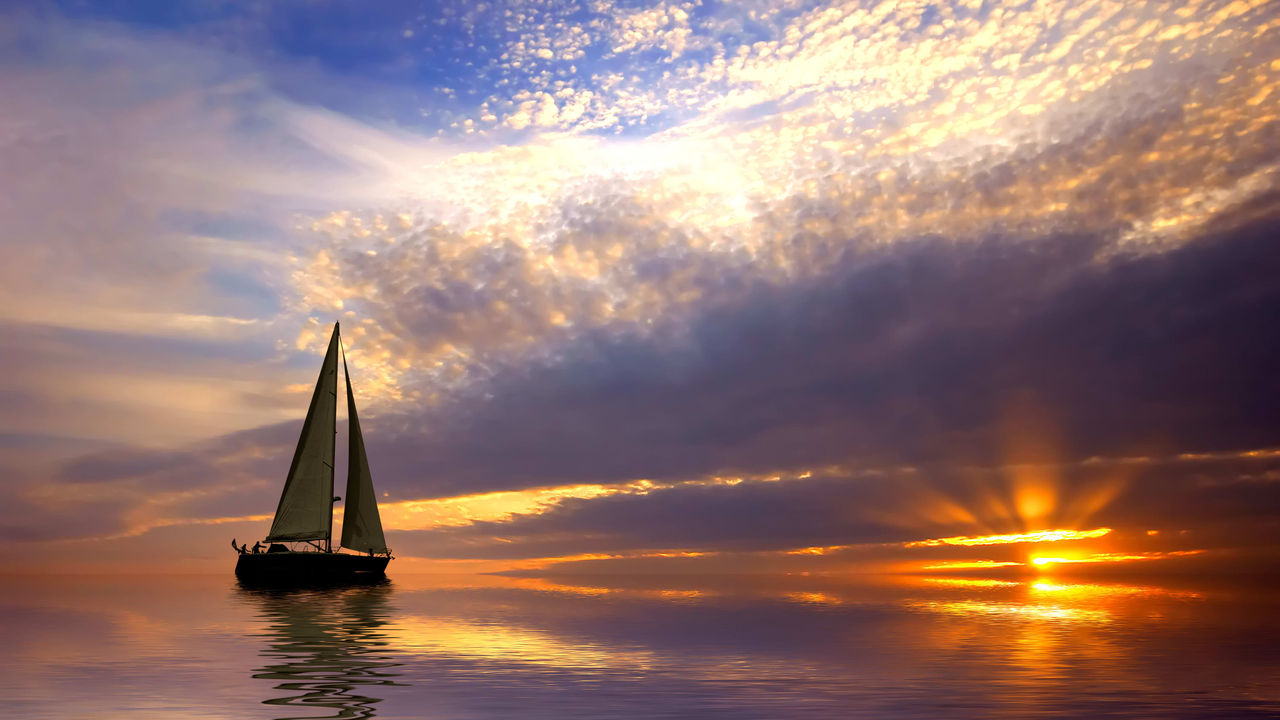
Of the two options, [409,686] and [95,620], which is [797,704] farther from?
[95,620]

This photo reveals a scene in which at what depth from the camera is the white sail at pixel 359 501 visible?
96188 mm

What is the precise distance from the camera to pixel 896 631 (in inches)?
2255

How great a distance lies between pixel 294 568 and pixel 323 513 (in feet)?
28.8

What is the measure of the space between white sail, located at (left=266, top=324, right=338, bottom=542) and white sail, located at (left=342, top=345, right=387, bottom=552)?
11.1 feet

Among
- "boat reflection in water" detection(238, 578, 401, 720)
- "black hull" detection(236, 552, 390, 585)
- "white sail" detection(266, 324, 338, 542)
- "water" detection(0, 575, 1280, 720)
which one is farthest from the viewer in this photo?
"white sail" detection(266, 324, 338, 542)

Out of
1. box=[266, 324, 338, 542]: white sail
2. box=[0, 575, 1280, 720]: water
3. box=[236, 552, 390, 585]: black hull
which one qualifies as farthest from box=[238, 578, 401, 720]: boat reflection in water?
box=[266, 324, 338, 542]: white sail

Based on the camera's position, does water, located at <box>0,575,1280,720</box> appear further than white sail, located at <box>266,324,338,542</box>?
No

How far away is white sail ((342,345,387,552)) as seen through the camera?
96.2 m

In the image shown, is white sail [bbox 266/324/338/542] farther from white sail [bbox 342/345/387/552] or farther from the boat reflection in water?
the boat reflection in water

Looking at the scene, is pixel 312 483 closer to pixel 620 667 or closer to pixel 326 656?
pixel 326 656

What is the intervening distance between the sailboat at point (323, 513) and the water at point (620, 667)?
18.5 meters

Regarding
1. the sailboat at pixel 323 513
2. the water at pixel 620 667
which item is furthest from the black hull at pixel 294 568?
the water at pixel 620 667

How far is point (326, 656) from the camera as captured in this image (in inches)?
1448

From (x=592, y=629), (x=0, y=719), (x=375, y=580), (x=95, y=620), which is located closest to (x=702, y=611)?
(x=592, y=629)
